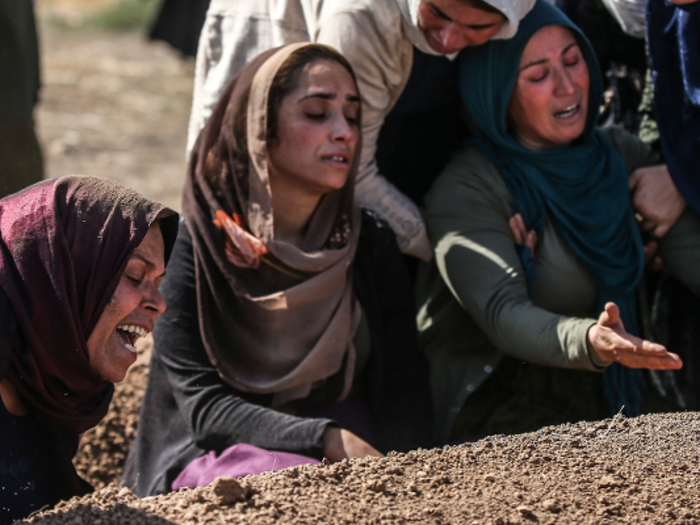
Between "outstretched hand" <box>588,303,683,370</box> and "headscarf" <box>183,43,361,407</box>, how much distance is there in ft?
2.56

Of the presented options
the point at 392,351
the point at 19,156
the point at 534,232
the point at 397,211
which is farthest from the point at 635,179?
the point at 19,156

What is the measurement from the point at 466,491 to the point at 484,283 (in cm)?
104

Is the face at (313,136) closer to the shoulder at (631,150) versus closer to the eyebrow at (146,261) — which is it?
the eyebrow at (146,261)

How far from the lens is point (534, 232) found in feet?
10.3

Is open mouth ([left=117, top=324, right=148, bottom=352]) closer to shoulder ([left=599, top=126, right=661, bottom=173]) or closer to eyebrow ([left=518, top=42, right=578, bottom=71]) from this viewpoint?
eyebrow ([left=518, top=42, right=578, bottom=71])

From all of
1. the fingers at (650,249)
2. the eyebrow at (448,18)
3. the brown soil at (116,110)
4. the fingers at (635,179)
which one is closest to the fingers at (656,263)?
the fingers at (650,249)

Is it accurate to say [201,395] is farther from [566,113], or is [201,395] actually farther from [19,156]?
[19,156]

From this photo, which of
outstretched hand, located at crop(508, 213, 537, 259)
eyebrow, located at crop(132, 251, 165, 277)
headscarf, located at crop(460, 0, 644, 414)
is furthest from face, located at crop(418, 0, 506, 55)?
eyebrow, located at crop(132, 251, 165, 277)

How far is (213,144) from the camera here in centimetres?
290

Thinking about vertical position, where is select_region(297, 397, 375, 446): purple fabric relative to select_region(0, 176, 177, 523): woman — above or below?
below

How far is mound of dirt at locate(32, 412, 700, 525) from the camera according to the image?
76.1 inches

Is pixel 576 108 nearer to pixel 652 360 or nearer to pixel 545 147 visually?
pixel 545 147

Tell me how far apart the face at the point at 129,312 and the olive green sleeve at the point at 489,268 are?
1.15 meters

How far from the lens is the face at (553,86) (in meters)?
3.14
